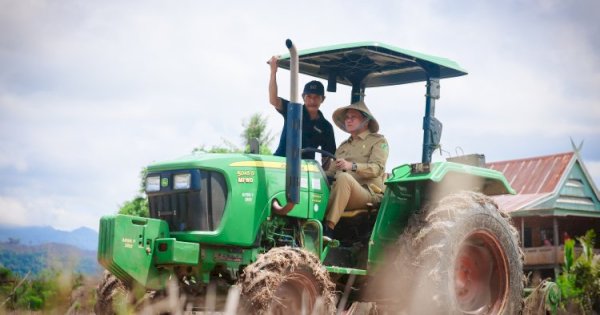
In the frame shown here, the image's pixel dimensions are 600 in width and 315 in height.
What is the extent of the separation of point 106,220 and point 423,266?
259 cm

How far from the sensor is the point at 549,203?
25.0 metres

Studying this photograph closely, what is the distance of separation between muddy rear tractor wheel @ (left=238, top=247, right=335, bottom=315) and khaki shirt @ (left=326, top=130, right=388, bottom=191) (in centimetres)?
128

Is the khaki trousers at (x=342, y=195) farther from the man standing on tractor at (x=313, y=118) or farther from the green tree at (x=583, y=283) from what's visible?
the green tree at (x=583, y=283)

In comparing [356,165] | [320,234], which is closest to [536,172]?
[356,165]

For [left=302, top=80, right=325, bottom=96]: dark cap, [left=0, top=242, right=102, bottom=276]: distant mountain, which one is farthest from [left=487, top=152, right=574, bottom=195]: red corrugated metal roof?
[left=0, top=242, right=102, bottom=276]: distant mountain

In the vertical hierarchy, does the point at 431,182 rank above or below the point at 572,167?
below

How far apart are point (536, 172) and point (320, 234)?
2200cm

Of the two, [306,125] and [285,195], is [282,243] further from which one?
[306,125]

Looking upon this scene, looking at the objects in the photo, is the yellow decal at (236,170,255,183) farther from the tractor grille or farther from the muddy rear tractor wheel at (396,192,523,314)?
the muddy rear tractor wheel at (396,192,523,314)

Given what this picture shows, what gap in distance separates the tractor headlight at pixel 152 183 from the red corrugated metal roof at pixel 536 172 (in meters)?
21.3

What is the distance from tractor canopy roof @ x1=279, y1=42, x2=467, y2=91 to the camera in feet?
21.5

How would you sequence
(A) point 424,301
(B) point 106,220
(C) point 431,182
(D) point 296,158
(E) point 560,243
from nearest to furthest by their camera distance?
(B) point 106,220 < (D) point 296,158 < (A) point 424,301 < (C) point 431,182 < (E) point 560,243

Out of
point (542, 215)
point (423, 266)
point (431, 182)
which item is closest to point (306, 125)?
point (431, 182)

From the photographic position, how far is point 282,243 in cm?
608
